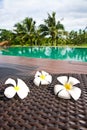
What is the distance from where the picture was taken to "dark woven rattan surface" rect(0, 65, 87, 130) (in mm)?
838

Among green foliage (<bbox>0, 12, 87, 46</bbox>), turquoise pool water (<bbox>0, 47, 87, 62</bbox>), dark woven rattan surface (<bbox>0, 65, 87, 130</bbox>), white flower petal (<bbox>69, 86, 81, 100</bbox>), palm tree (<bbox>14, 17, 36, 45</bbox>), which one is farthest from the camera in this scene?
palm tree (<bbox>14, 17, 36, 45</bbox>)

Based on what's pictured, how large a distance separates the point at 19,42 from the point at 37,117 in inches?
970

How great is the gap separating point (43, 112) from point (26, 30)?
2393cm

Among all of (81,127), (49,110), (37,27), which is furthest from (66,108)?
(37,27)

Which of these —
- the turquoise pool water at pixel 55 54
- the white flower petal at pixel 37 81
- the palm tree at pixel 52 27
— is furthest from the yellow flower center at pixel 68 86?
the palm tree at pixel 52 27

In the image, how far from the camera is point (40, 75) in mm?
1393

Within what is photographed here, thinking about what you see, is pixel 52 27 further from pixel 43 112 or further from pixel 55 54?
pixel 43 112

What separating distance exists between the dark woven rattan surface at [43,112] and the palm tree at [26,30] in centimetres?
2357

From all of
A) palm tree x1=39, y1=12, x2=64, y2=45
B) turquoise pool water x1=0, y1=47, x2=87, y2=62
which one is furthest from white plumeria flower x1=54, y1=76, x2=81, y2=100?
palm tree x1=39, y1=12, x2=64, y2=45

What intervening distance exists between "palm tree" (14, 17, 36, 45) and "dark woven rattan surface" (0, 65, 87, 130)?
23572 millimetres

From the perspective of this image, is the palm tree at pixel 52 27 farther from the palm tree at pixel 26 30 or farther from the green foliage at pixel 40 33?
the palm tree at pixel 26 30

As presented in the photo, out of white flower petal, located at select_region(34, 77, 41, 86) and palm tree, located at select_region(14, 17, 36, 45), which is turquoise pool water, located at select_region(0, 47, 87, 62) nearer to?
palm tree, located at select_region(14, 17, 36, 45)

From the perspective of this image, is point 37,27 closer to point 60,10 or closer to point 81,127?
point 60,10

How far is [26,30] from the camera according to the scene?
80.5ft
